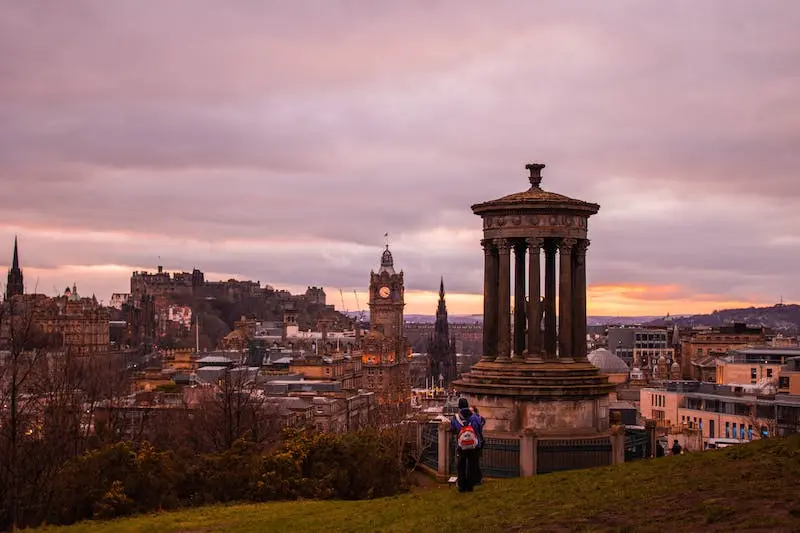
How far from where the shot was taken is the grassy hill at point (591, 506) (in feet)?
67.0

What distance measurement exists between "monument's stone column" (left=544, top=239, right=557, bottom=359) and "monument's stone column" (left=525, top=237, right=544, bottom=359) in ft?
2.80

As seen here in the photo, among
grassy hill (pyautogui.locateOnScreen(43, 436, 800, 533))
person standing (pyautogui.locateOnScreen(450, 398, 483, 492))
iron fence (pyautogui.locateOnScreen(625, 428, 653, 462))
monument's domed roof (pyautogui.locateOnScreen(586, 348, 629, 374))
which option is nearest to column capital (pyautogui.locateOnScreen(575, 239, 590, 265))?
iron fence (pyautogui.locateOnScreen(625, 428, 653, 462))

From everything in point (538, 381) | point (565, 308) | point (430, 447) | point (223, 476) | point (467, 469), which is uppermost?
point (565, 308)

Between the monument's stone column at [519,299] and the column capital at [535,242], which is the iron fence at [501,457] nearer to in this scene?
the monument's stone column at [519,299]

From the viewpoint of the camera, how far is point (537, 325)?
122 feet

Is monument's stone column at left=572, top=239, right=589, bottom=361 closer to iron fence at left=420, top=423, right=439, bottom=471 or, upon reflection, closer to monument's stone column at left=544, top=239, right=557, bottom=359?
monument's stone column at left=544, top=239, right=557, bottom=359

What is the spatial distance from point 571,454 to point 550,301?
5.84 m

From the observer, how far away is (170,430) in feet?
238

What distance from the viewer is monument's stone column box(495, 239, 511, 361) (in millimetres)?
37344

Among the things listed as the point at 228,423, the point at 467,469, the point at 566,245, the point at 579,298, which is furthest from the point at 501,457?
the point at 228,423

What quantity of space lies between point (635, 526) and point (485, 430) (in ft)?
52.8

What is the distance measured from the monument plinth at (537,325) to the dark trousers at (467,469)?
7.87m

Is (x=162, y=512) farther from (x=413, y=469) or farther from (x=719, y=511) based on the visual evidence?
(x=719, y=511)

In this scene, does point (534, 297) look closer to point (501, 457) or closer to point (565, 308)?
point (565, 308)
